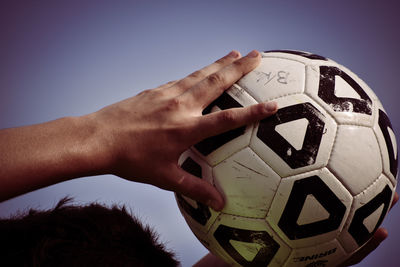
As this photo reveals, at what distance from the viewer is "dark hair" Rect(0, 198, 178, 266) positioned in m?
1.04

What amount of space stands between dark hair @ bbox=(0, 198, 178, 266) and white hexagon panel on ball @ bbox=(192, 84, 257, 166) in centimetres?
50

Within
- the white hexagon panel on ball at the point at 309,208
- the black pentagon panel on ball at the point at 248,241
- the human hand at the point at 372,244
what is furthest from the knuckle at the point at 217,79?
the human hand at the point at 372,244

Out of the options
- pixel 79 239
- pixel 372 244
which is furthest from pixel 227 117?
pixel 372 244

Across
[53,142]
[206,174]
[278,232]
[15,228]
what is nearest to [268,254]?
[278,232]

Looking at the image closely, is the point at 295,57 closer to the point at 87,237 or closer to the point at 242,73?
the point at 242,73

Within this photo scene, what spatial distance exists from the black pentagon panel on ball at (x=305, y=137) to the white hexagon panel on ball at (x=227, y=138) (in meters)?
0.06

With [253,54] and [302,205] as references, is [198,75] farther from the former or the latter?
[302,205]

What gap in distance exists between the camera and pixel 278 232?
101 centimetres

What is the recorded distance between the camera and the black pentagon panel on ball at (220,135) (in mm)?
1012

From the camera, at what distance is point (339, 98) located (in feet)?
3.45

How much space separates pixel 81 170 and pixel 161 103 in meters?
0.34

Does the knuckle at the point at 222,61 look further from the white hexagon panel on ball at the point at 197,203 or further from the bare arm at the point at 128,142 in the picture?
the white hexagon panel on ball at the point at 197,203

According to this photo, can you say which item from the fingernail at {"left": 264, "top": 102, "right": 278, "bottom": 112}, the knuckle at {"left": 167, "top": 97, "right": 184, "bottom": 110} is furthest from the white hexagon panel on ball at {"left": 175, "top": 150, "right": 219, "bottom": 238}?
the fingernail at {"left": 264, "top": 102, "right": 278, "bottom": 112}

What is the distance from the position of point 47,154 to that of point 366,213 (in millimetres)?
1063
